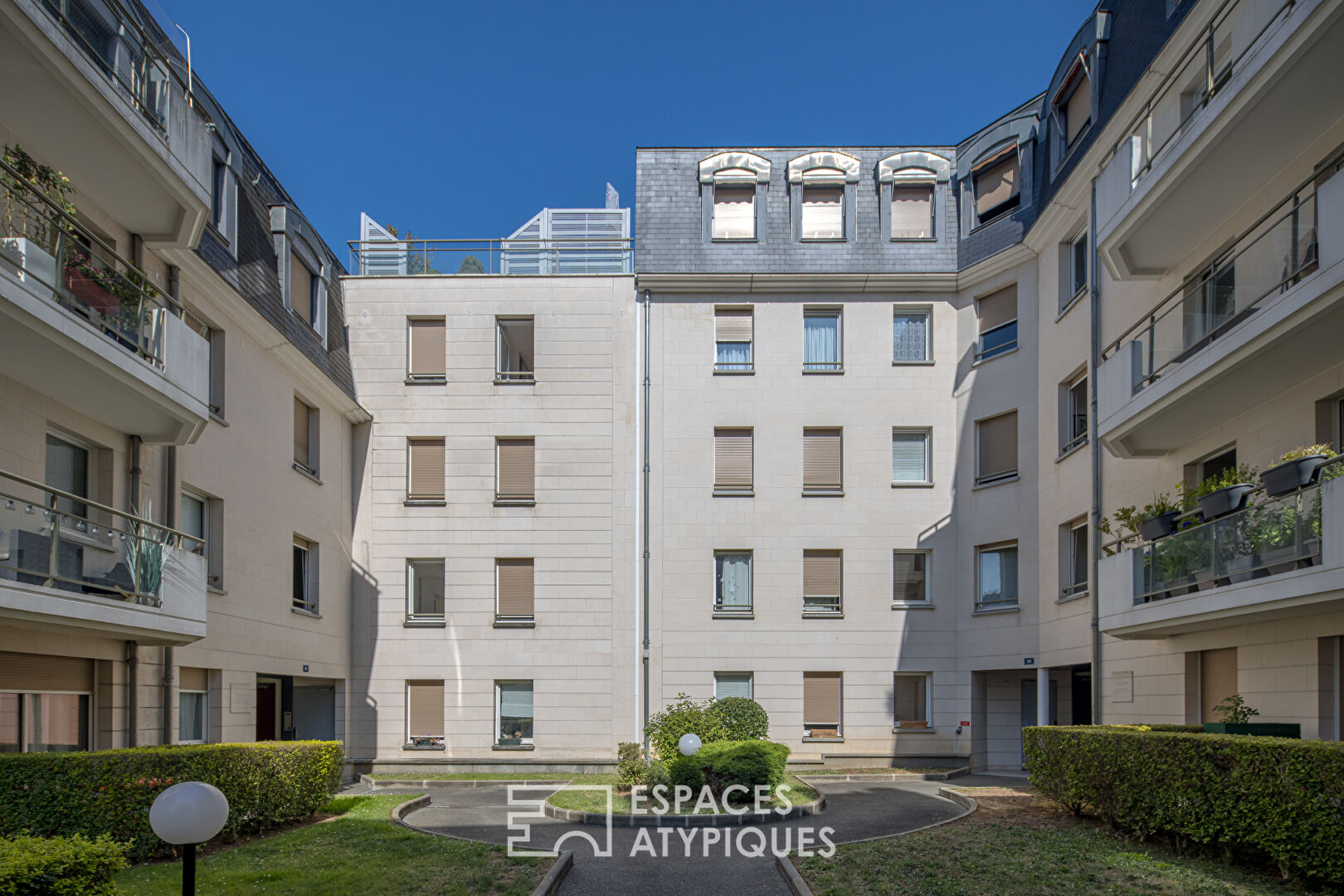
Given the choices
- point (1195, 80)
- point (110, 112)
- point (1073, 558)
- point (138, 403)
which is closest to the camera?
point (110, 112)

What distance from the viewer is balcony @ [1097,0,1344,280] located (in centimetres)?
1077

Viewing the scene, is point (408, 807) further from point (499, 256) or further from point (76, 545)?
point (499, 256)

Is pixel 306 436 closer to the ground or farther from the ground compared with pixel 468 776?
farther from the ground

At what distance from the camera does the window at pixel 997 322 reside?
22.0 metres

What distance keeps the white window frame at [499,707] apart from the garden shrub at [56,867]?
15249 mm

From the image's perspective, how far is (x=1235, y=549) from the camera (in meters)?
12.0

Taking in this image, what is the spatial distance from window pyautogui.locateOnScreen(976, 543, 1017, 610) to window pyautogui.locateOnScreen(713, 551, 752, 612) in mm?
4906

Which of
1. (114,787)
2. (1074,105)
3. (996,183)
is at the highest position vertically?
(1074,105)

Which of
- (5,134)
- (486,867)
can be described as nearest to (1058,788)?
(486,867)

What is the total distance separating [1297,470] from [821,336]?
528 inches

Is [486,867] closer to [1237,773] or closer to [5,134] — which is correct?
[1237,773]

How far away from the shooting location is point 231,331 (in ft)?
56.2

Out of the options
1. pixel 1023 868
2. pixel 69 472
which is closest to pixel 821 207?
pixel 69 472

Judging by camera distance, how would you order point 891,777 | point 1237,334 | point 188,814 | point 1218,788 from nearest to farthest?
point 188,814 → point 1218,788 → point 1237,334 → point 891,777
